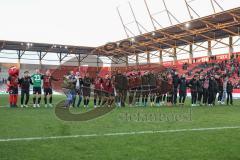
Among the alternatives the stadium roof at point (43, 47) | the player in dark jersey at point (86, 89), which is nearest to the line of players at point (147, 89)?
the player in dark jersey at point (86, 89)

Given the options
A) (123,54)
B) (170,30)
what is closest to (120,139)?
(170,30)

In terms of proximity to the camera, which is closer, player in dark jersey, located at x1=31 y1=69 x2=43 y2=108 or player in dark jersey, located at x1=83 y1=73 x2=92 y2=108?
player in dark jersey, located at x1=31 y1=69 x2=43 y2=108

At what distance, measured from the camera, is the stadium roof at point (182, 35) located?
35750mm

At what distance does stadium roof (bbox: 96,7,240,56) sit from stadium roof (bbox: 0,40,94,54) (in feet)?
9.26

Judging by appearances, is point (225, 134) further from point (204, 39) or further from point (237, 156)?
point (204, 39)

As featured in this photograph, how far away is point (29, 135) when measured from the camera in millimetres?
7566

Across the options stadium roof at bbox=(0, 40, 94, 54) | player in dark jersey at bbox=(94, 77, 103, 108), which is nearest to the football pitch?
player in dark jersey at bbox=(94, 77, 103, 108)

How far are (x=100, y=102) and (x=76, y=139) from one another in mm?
11302

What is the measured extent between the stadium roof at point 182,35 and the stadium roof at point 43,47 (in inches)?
111

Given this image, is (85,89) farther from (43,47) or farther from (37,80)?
(43,47)

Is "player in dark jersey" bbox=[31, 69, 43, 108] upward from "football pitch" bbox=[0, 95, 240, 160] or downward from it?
upward

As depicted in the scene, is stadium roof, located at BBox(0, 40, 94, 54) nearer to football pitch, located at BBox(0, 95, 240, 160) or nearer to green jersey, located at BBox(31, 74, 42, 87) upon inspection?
green jersey, located at BBox(31, 74, 42, 87)

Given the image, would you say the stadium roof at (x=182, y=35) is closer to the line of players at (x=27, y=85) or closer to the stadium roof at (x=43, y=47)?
the stadium roof at (x=43, y=47)

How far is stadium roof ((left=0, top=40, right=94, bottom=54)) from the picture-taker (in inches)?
1921
